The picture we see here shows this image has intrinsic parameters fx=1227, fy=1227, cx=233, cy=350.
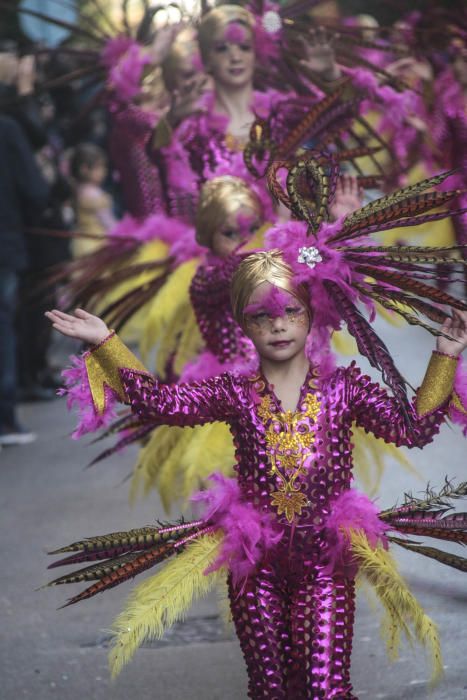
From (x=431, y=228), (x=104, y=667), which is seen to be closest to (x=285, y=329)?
(x=104, y=667)

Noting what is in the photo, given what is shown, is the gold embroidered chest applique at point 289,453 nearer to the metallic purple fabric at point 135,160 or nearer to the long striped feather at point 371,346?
the long striped feather at point 371,346

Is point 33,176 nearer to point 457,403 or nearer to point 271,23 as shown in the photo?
point 271,23

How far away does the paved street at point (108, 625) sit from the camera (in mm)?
3623

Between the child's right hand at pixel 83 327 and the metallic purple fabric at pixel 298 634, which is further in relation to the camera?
the child's right hand at pixel 83 327

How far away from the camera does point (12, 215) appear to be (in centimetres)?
684

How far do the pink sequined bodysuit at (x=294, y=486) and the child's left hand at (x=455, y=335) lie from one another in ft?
0.53

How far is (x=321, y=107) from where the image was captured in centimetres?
386

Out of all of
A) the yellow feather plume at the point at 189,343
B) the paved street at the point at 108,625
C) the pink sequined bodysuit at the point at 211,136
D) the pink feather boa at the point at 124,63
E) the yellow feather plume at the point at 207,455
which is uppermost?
the pink feather boa at the point at 124,63

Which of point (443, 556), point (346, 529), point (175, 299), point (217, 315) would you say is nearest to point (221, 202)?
point (217, 315)

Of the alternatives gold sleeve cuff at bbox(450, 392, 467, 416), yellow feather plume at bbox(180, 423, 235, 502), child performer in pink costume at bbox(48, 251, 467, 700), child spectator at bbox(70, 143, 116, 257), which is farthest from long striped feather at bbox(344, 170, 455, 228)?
child spectator at bbox(70, 143, 116, 257)

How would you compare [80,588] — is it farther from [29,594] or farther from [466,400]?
[466,400]

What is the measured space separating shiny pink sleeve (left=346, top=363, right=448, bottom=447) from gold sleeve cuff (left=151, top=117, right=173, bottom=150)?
2.40 m

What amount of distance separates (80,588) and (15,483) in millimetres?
1800

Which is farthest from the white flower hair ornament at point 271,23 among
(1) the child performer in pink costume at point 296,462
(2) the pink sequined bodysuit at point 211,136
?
(1) the child performer in pink costume at point 296,462
